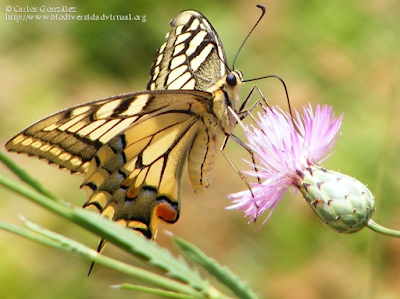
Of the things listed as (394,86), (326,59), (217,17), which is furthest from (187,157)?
(217,17)

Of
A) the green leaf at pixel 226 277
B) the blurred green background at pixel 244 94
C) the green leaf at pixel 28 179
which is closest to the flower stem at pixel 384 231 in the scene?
the green leaf at pixel 226 277

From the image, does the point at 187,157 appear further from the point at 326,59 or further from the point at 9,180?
the point at 326,59

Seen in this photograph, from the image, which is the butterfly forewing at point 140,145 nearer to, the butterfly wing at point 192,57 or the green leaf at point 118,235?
the butterfly wing at point 192,57

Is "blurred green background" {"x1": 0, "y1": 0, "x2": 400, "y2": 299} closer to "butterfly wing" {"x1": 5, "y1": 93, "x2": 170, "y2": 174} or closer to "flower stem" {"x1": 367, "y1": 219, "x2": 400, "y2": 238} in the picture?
"butterfly wing" {"x1": 5, "y1": 93, "x2": 170, "y2": 174}

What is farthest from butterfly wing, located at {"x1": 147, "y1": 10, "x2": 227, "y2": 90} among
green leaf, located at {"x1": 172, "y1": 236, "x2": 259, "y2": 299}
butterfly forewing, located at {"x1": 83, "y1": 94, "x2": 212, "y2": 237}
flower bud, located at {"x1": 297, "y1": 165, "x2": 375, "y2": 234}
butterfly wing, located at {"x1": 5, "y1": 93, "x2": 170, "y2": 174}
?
green leaf, located at {"x1": 172, "y1": 236, "x2": 259, "y2": 299}

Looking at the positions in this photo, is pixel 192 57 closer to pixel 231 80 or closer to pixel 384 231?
pixel 231 80

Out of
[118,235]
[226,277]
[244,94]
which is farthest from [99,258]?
[244,94]

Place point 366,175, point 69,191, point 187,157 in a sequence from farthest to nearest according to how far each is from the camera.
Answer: point 69,191, point 366,175, point 187,157
